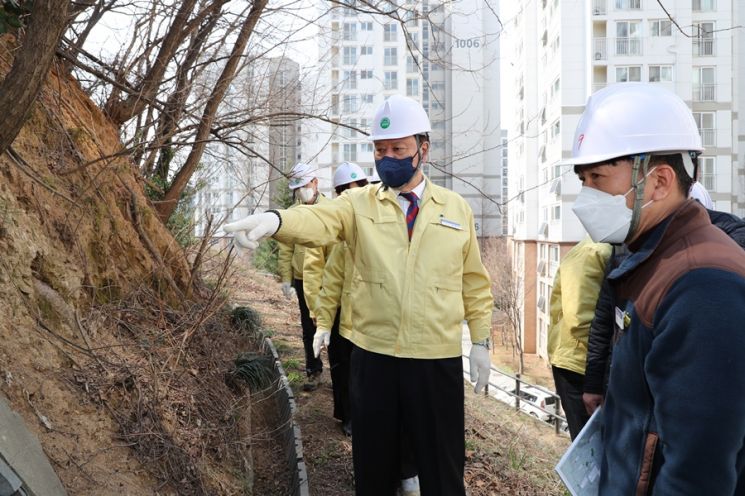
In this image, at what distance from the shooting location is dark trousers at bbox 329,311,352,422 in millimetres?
5176

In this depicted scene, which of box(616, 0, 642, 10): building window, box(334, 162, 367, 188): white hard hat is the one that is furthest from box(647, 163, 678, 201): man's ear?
box(616, 0, 642, 10): building window

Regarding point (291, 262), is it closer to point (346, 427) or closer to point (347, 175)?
point (347, 175)

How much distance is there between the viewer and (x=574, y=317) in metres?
3.59

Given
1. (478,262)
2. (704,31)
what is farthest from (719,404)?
(704,31)

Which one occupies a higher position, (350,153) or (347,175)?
(350,153)

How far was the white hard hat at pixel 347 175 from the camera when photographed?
6.12m

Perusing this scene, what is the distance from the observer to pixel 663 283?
5.37 feet

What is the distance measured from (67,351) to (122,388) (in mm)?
405

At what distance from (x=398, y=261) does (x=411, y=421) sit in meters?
0.90

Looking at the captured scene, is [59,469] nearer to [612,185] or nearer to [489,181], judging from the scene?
[612,185]

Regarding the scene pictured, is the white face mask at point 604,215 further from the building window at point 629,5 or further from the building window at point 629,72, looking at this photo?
the building window at point 629,5

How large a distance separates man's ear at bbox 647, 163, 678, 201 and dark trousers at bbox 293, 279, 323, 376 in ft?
15.3

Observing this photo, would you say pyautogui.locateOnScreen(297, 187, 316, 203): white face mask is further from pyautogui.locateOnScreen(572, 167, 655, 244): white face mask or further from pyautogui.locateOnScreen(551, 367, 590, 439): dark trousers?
pyautogui.locateOnScreen(572, 167, 655, 244): white face mask

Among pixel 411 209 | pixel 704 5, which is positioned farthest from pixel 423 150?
pixel 704 5
